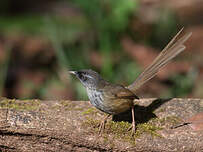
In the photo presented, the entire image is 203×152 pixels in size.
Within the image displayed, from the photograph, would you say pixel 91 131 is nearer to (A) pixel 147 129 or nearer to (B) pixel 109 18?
(A) pixel 147 129

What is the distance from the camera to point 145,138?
15.6ft

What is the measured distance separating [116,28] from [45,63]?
5.70 feet

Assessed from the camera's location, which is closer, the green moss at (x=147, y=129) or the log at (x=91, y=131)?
the log at (x=91, y=131)

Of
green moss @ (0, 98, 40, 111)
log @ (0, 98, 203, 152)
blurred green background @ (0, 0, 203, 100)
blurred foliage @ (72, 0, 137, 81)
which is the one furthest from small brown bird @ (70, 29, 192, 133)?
blurred foliage @ (72, 0, 137, 81)

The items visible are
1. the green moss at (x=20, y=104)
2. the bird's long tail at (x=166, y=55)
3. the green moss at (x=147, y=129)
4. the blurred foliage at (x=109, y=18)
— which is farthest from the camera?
the blurred foliage at (x=109, y=18)

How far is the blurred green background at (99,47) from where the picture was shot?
7616 mm

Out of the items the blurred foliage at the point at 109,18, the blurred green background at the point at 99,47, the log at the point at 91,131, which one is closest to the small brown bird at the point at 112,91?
the log at the point at 91,131

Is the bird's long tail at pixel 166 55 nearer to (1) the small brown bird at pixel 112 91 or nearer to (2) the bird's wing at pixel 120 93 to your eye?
(1) the small brown bird at pixel 112 91

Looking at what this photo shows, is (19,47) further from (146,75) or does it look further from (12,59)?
(146,75)

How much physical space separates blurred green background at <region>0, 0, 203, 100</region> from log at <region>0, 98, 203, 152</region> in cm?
204

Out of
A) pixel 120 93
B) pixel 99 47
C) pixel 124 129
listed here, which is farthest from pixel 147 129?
pixel 99 47

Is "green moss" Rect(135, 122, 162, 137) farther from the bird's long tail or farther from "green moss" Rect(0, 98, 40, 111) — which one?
"green moss" Rect(0, 98, 40, 111)

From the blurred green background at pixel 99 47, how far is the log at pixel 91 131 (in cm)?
204

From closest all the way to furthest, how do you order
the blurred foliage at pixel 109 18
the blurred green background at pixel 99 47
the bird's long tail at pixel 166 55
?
the bird's long tail at pixel 166 55, the blurred green background at pixel 99 47, the blurred foliage at pixel 109 18
